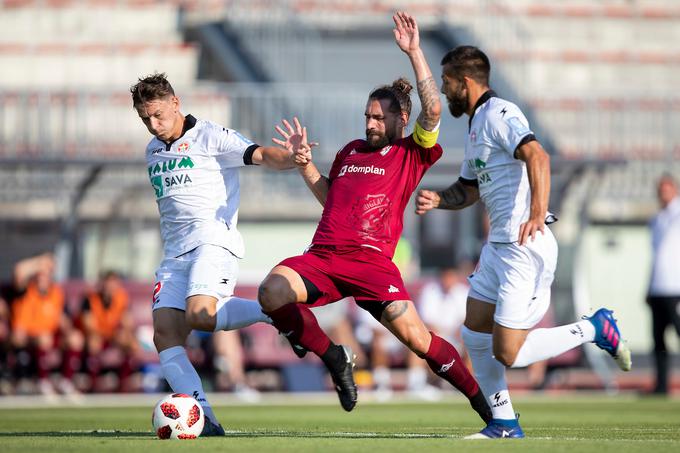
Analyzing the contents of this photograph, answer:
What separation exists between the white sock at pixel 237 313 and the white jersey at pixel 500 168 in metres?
1.66

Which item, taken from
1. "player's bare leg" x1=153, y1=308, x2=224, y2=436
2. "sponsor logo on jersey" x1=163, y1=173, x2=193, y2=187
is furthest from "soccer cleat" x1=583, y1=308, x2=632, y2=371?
"sponsor logo on jersey" x1=163, y1=173, x2=193, y2=187

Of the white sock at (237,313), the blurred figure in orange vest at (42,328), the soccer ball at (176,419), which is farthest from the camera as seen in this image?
the blurred figure in orange vest at (42,328)

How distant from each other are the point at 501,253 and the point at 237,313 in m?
1.82

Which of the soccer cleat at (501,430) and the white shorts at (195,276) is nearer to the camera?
the soccer cleat at (501,430)

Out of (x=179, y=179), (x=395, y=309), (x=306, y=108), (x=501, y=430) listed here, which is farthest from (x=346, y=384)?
(x=306, y=108)

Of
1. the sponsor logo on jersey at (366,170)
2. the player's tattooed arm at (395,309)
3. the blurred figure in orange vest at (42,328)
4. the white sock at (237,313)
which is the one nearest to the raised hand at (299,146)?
the sponsor logo on jersey at (366,170)

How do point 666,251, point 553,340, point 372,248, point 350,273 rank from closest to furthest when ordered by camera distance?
point 350,273 < point 372,248 < point 553,340 < point 666,251

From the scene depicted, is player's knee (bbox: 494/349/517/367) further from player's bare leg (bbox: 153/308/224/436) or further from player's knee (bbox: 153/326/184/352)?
player's knee (bbox: 153/326/184/352)

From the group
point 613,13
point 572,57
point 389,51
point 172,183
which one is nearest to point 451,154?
point 389,51

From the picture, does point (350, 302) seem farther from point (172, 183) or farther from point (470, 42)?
point (172, 183)

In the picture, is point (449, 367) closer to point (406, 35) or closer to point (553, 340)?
point (553, 340)

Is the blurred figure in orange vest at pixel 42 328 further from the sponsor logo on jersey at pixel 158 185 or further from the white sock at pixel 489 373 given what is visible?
the white sock at pixel 489 373

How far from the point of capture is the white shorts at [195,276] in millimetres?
8906

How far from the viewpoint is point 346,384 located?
27.6 feet
